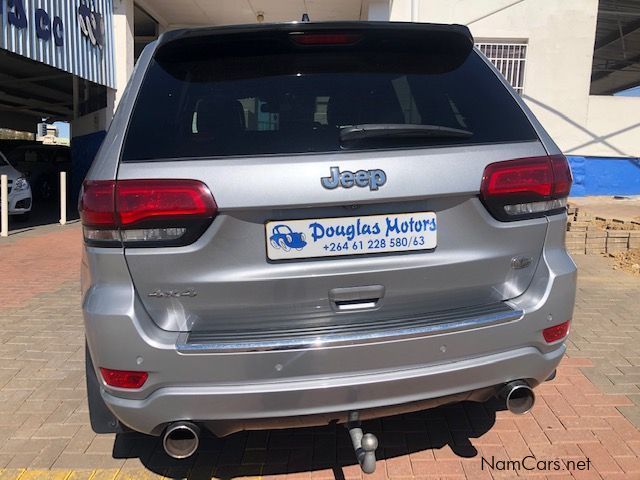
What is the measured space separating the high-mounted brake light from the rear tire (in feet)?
4.96

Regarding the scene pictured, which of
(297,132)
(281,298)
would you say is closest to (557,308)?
(281,298)

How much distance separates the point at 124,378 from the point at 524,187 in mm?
1620

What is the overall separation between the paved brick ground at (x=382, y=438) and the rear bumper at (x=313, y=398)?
63cm

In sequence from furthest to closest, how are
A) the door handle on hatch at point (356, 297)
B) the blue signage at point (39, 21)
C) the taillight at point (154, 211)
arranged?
the blue signage at point (39, 21), the door handle on hatch at point (356, 297), the taillight at point (154, 211)

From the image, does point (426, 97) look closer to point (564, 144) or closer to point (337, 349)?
point (337, 349)

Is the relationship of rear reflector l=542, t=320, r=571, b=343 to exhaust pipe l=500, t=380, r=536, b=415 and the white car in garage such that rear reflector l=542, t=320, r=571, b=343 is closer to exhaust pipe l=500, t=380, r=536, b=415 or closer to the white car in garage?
exhaust pipe l=500, t=380, r=536, b=415

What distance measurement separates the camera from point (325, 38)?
90.9 inches

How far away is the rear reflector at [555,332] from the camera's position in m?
2.19

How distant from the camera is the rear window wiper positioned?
2055 millimetres

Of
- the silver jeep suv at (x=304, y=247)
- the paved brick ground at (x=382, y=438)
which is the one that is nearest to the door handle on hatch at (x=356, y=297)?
the silver jeep suv at (x=304, y=247)

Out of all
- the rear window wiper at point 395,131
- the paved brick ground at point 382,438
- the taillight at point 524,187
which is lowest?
the paved brick ground at point 382,438

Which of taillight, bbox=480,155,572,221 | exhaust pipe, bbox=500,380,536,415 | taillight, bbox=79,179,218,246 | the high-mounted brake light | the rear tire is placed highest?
the high-mounted brake light

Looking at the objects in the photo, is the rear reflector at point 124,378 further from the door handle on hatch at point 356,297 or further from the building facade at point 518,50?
the building facade at point 518,50

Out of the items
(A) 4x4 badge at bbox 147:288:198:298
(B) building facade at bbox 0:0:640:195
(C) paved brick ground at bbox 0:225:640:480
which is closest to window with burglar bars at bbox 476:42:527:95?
(B) building facade at bbox 0:0:640:195
